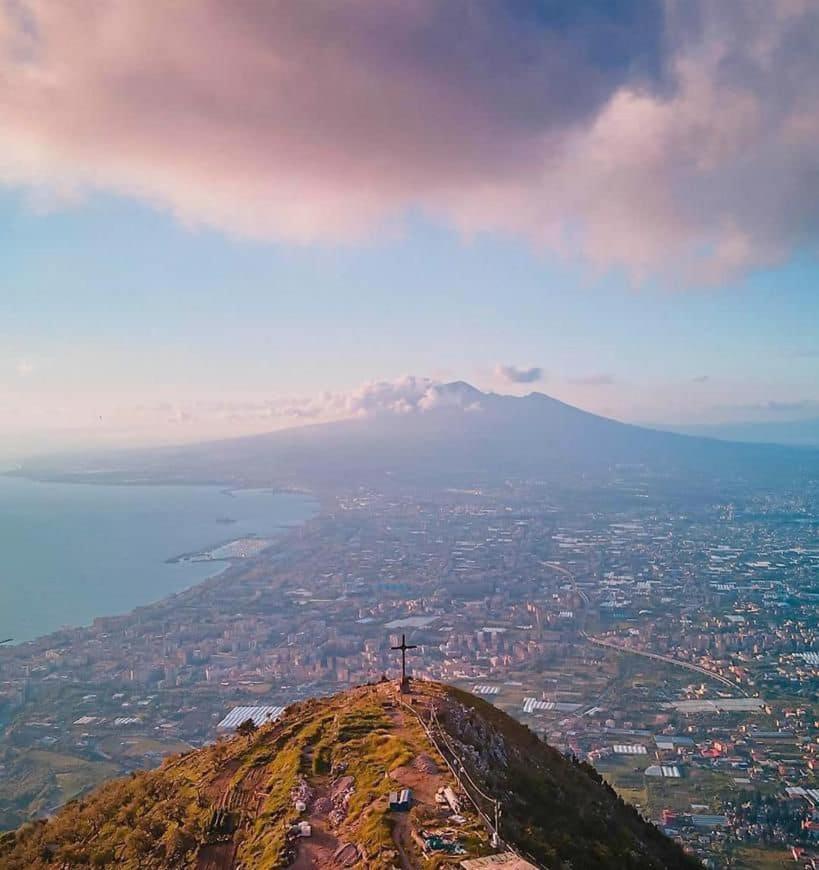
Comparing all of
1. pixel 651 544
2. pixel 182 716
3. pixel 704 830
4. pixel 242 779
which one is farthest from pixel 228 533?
pixel 242 779

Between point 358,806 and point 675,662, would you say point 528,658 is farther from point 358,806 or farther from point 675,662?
point 358,806

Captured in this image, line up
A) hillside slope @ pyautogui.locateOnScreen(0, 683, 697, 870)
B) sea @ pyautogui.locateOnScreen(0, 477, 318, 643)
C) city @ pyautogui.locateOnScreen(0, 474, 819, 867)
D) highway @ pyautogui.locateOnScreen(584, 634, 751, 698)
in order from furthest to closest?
sea @ pyautogui.locateOnScreen(0, 477, 318, 643)
highway @ pyautogui.locateOnScreen(584, 634, 751, 698)
city @ pyautogui.locateOnScreen(0, 474, 819, 867)
hillside slope @ pyautogui.locateOnScreen(0, 683, 697, 870)

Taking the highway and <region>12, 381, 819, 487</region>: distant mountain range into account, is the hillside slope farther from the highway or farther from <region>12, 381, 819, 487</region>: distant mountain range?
<region>12, 381, 819, 487</region>: distant mountain range

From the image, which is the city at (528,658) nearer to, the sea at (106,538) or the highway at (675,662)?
the highway at (675,662)

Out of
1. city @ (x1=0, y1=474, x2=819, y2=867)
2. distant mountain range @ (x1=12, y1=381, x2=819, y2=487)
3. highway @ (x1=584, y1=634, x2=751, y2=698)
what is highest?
distant mountain range @ (x1=12, y1=381, x2=819, y2=487)

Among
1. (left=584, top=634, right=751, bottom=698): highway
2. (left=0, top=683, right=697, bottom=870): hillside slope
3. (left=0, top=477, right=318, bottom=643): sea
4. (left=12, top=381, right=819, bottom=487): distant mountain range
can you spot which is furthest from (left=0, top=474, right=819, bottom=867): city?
(left=12, top=381, right=819, bottom=487): distant mountain range

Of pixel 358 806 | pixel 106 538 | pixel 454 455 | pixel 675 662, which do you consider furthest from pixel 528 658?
pixel 454 455
